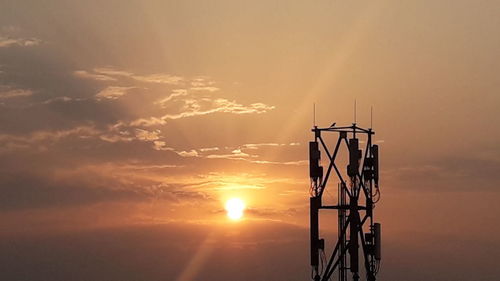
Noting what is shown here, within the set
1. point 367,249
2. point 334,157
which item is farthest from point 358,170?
point 367,249

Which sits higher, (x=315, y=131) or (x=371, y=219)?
(x=315, y=131)

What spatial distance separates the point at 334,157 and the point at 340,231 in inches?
218

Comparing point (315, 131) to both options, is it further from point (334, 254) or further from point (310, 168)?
point (334, 254)

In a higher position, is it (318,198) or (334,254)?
(318,198)

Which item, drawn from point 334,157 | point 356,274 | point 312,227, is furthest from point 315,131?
point 356,274

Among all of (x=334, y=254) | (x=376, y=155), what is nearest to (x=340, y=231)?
(x=334, y=254)

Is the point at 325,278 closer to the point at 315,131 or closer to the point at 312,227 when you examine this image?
the point at 312,227

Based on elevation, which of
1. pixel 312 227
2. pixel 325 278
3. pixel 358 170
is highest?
pixel 358 170

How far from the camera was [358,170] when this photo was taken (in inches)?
2432

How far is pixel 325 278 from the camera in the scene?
201 feet

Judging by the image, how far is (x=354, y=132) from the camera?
61312mm

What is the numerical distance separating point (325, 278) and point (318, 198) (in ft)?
19.2

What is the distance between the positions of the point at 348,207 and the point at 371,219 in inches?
87.9

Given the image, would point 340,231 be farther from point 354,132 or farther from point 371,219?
point 354,132
